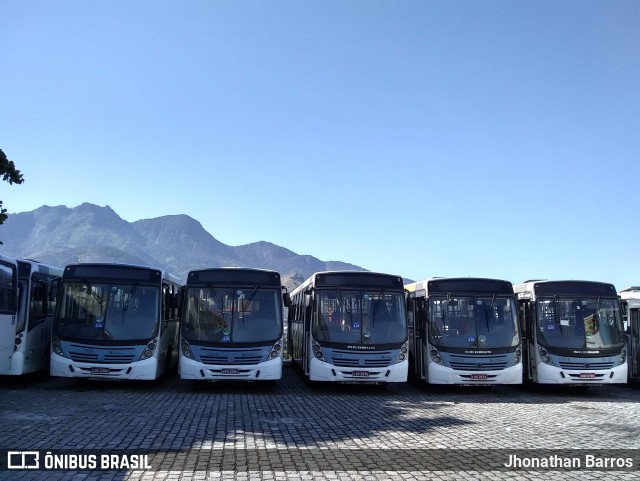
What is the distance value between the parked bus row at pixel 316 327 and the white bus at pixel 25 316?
0.04m

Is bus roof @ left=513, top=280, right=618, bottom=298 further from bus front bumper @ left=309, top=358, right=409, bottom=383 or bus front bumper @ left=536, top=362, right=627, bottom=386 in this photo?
bus front bumper @ left=309, top=358, right=409, bottom=383

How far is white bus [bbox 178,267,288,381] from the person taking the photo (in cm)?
1552

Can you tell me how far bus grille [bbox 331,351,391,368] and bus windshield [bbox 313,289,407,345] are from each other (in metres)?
0.31

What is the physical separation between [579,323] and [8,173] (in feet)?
53.4

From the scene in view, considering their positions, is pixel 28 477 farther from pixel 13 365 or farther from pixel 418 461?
pixel 13 365

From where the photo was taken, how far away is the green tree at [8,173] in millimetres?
16922

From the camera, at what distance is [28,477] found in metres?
6.96

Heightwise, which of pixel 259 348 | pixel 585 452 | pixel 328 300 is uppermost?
pixel 328 300

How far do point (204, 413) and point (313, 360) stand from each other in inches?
183

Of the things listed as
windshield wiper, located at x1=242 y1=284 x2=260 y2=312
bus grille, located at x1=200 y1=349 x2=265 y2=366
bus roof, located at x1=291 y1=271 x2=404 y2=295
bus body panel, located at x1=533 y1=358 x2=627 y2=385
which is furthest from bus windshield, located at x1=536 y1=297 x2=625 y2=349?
bus grille, located at x1=200 y1=349 x2=265 y2=366

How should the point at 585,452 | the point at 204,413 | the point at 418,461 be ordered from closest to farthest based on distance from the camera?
the point at 418,461 → the point at 585,452 → the point at 204,413

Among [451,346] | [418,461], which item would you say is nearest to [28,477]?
[418,461]

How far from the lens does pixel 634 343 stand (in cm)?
1881

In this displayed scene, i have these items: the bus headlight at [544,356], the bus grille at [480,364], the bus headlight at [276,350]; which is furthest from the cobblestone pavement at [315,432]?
the bus headlight at [544,356]
